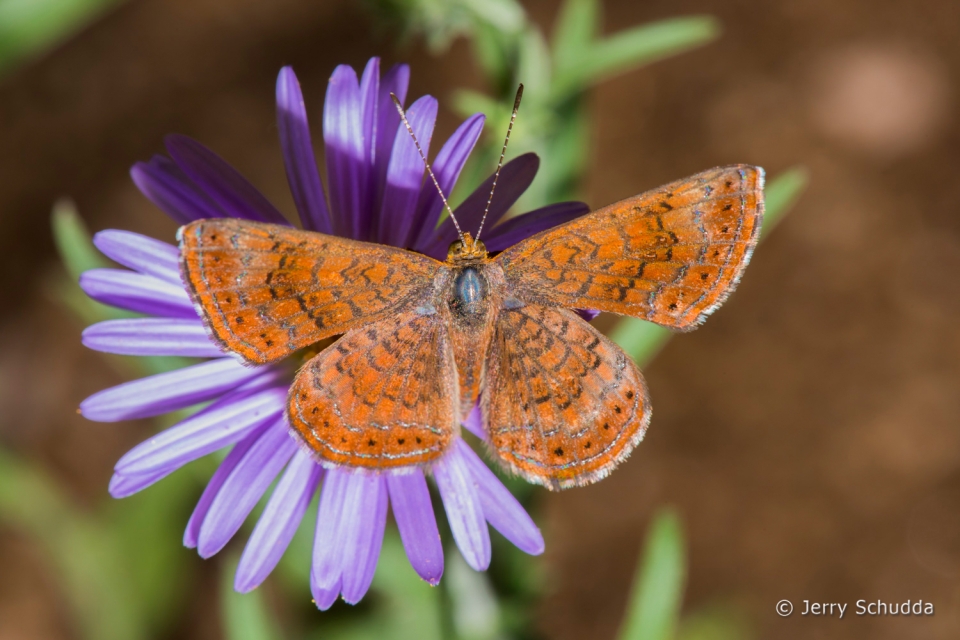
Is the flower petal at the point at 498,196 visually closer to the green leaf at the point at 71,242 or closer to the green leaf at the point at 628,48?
the green leaf at the point at 628,48

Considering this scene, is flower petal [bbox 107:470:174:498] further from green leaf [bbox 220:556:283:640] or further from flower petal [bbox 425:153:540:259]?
flower petal [bbox 425:153:540:259]

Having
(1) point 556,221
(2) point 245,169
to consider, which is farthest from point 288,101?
(2) point 245,169

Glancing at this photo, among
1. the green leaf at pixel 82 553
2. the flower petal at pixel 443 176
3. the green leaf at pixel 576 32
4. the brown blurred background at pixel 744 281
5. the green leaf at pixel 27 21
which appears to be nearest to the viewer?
the flower petal at pixel 443 176

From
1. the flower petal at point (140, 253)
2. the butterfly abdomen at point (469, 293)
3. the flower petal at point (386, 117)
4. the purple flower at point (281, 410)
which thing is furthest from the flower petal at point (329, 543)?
the flower petal at point (386, 117)

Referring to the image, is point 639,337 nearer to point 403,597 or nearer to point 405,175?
point 405,175

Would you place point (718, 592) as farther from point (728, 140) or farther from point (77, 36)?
point (77, 36)
